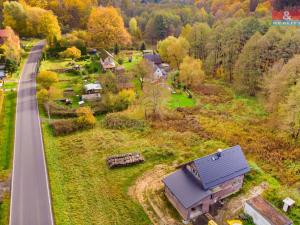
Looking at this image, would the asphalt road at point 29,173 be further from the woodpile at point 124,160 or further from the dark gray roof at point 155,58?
the dark gray roof at point 155,58

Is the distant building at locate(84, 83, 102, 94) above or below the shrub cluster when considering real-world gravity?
above

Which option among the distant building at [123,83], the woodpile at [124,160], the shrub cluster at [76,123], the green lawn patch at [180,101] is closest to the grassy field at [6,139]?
Result: the shrub cluster at [76,123]

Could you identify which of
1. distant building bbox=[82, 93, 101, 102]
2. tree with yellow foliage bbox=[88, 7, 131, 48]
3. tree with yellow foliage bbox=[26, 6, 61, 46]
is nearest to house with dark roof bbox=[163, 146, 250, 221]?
distant building bbox=[82, 93, 101, 102]

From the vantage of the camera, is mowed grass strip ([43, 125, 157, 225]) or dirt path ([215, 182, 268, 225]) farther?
dirt path ([215, 182, 268, 225])

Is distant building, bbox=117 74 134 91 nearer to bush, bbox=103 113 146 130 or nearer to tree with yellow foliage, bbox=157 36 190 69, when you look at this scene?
bush, bbox=103 113 146 130

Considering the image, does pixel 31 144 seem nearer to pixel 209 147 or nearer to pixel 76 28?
pixel 209 147

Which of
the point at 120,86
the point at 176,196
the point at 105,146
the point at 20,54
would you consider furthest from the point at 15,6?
the point at 176,196
